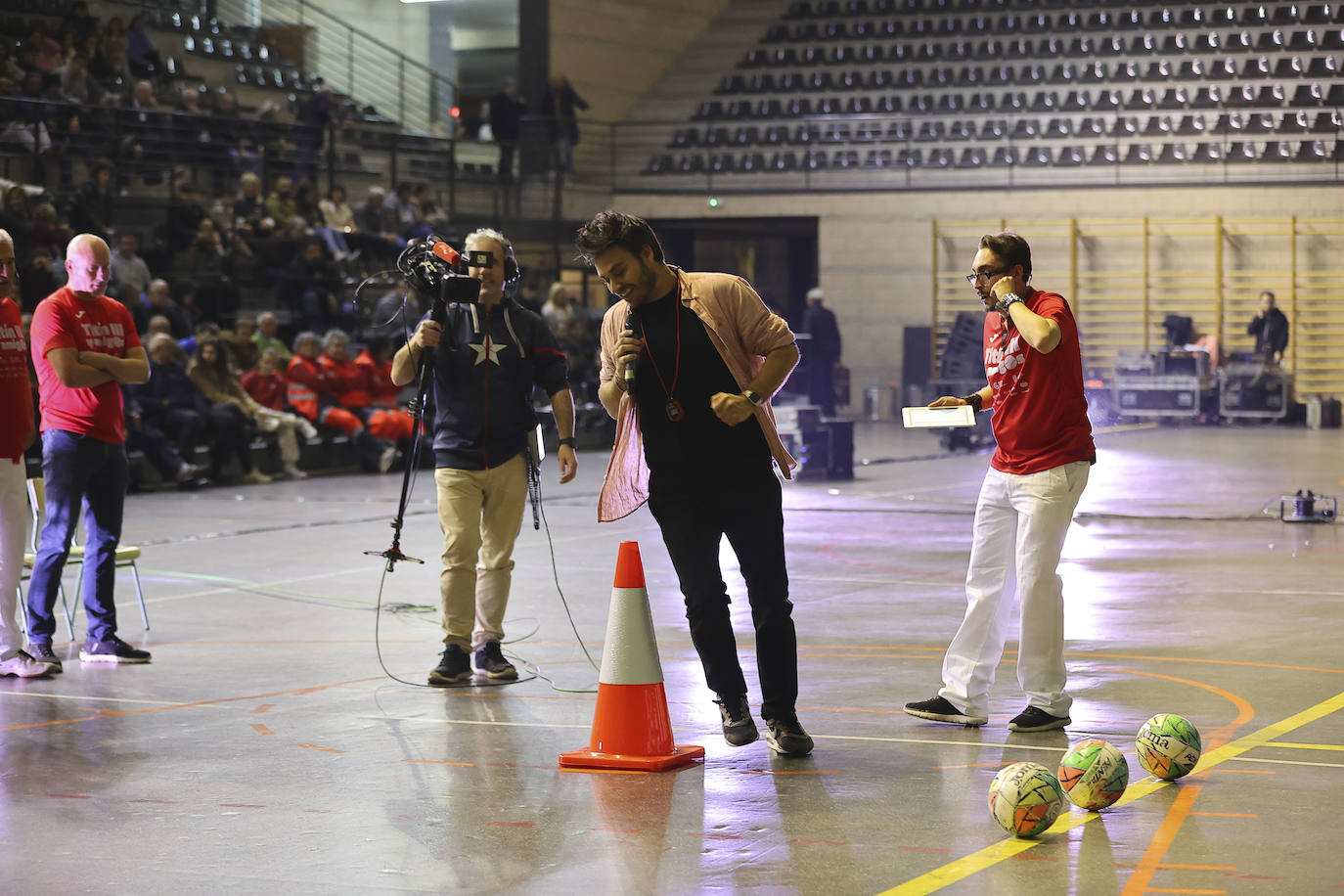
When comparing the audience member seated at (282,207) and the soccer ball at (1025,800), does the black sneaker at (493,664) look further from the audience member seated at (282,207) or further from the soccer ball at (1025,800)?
the audience member seated at (282,207)

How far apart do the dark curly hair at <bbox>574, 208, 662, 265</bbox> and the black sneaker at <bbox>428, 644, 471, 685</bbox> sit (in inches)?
88.7

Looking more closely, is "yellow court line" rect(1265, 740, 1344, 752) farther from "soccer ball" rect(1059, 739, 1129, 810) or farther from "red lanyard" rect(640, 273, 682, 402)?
"red lanyard" rect(640, 273, 682, 402)

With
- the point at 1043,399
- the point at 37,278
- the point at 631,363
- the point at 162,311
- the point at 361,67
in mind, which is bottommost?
the point at 1043,399

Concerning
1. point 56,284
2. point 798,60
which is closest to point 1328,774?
point 56,284

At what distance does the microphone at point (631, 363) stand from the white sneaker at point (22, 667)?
3.28m

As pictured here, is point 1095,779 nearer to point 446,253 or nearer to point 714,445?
point 714,445

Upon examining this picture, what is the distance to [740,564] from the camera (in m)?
6.04

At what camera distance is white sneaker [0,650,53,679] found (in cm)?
773

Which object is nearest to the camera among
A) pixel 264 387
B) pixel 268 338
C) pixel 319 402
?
pixel 264 387

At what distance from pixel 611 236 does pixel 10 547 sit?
3546 millimetres

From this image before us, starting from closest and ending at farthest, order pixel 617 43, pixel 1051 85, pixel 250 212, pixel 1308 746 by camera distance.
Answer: pixel 1308 746 < pixel 250 212 < pixel 1051 85 < pixel 617 43

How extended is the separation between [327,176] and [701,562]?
2007cm

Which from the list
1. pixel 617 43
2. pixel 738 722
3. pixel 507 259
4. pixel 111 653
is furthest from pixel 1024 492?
pixel 617 43

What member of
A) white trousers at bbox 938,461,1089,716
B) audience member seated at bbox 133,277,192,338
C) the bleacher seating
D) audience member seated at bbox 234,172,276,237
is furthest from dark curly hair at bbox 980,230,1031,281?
the bleacher seating
